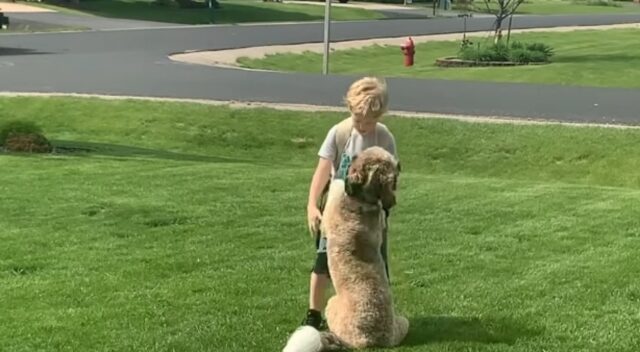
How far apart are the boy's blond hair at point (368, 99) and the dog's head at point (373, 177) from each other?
222 mm

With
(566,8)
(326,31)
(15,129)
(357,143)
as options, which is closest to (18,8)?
(326,31)

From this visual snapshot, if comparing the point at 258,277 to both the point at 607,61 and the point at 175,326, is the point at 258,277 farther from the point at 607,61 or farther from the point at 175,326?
the point at 607,61

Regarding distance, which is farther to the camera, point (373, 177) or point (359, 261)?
point (359, 261)

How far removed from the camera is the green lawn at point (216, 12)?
50.0 metres

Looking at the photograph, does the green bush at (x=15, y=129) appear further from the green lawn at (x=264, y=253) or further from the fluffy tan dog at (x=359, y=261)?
the fluffy tan dog at (x=359, y=261)

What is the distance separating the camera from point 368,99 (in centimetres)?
521

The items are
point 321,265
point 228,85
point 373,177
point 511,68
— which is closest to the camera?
point 373,177

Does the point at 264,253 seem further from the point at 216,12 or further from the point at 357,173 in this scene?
the point at 216,12

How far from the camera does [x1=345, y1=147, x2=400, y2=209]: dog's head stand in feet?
16.5

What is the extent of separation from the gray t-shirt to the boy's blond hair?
142 millimetres

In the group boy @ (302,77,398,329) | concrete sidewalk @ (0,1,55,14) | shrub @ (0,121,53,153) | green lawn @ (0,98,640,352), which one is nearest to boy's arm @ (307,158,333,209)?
boy @ (302,77,398,329)

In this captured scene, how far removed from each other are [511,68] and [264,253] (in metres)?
22.3

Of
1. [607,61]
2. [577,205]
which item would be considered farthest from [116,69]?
[577,205]

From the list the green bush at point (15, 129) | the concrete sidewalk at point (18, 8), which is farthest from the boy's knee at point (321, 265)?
the concrete sidewalk at point (18, 8)
